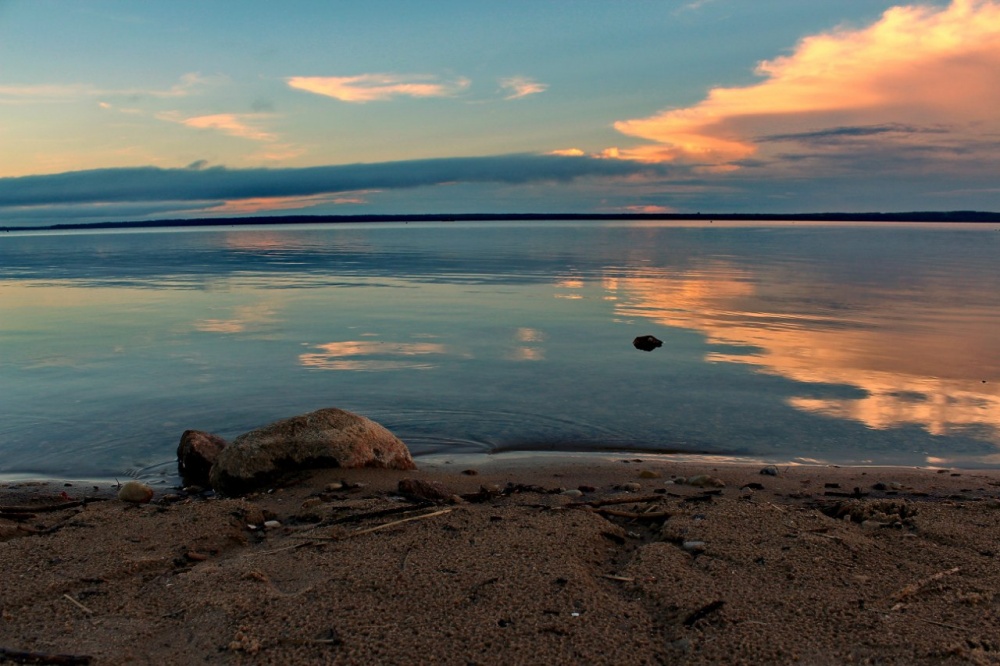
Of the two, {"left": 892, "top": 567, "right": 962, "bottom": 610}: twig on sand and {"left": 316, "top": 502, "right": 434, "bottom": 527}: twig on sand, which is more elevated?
{"left": 892, "top": 567, "right": 962, "bottom": 610}: twig on sand

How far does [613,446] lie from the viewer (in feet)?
29.6

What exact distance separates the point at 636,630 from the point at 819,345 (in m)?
12.8

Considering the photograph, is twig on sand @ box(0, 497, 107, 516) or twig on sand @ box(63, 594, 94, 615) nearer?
twig on sand @ box(63, 594, 94, 615)

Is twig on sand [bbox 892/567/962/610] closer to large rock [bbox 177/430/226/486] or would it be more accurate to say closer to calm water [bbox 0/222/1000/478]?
calm water [bbox 0/222/1000/478]

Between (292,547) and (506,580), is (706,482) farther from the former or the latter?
(292,547)

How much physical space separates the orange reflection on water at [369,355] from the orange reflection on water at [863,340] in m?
5.23

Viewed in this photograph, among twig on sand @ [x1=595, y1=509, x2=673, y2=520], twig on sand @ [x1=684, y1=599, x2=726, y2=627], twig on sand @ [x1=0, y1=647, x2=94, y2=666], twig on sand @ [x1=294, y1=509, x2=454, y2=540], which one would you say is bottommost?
twig on sand @ [x1=595, y1=509, x2=673, y2=520]

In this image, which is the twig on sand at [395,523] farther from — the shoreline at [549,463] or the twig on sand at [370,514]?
the shoreline at [549,463]

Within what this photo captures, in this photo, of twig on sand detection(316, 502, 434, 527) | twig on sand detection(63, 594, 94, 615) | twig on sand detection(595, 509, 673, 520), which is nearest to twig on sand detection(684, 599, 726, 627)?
twig on sand detection(595, 509, 673, 520)

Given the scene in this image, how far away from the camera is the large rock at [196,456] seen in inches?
303

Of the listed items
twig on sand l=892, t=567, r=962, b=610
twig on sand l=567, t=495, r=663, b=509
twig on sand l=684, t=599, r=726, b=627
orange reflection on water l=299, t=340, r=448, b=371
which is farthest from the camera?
orange reflection on water l=299, t=340, r=448, b=371

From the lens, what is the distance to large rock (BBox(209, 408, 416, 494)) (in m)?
7.00

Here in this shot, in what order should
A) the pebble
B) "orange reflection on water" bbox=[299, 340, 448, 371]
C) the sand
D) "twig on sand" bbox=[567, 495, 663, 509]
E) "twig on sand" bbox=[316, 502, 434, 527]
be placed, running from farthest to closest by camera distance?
"orange reflection on water" bbox=[299, 340, 448, 371] → "twig on sand" bbox=[567, 495, 663, 509] → "twig on sand" bbox=[316, 502, 434, 527] → the pebble → the sand

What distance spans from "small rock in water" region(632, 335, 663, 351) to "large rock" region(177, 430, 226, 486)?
8.92 m
